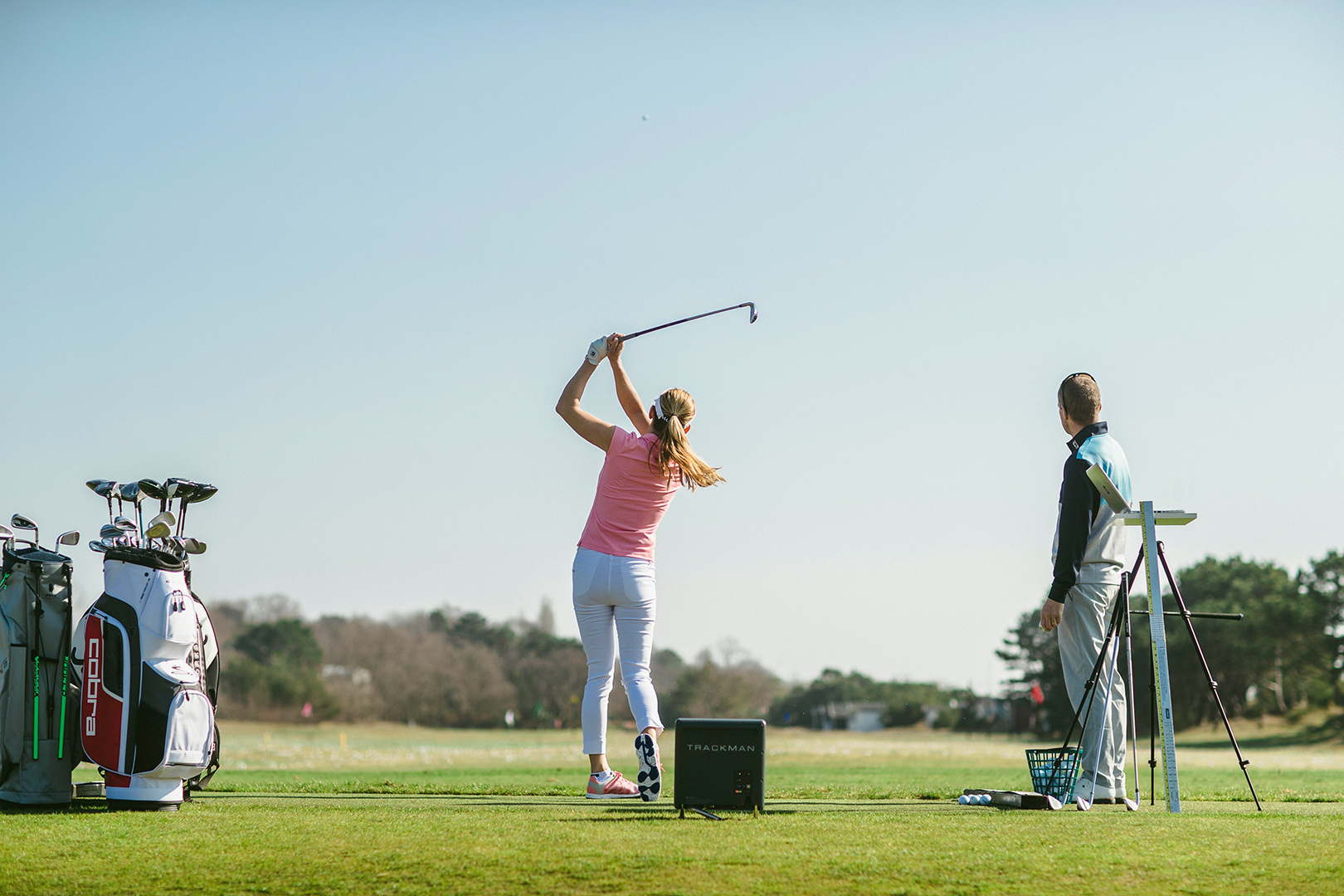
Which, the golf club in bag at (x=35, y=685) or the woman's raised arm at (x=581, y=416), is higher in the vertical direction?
the woman's raised arm at (x=581, y=416)

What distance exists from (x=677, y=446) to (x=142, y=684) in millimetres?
2947

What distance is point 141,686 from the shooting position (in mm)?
5809

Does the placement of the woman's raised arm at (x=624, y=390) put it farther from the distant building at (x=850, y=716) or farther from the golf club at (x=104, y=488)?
the distant building at (x=850, y=716)

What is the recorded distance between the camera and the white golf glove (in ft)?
22.5

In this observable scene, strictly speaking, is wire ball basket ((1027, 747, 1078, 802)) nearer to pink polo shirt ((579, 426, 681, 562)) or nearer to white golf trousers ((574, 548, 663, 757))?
white golf trousers ((574, 548, 663, 757))

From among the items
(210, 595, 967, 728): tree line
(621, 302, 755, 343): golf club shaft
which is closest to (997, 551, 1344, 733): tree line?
(210, 595, 967, 728): tree line

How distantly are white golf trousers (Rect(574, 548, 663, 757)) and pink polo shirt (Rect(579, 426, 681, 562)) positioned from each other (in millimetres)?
79

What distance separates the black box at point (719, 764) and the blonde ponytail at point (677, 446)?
5.27 ft

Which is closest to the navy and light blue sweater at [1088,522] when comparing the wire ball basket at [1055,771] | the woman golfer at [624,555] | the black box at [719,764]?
the wire ball basket at [1055,771]

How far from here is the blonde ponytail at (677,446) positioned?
21.2ft

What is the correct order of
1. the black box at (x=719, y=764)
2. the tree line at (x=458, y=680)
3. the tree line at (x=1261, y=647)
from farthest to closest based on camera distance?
the tree line at (x=458, y=680)
the tree line at (x=1261, y=647)
the black box at (x=719, y=764)

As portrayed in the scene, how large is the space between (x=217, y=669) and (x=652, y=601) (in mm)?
2406

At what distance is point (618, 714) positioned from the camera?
1309 inches

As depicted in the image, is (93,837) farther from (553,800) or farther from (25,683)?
(553,800)
